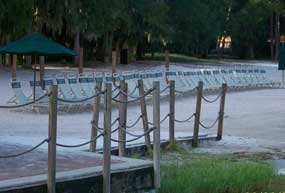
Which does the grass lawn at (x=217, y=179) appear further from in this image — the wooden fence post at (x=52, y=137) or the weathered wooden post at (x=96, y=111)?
the wooden fence post at (x=52, y=137)

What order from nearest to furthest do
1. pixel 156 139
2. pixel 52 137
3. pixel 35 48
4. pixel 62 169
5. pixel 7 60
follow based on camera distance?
pixel 52 137 → pixel 62 169 → pixel 156 139 → pixel 35 48 → pixel 7 60

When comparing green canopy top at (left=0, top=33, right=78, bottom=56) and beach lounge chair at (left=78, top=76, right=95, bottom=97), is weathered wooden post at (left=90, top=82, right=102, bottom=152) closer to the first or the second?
green canopy top at (left=0, top=33, right=78, bottom=56)

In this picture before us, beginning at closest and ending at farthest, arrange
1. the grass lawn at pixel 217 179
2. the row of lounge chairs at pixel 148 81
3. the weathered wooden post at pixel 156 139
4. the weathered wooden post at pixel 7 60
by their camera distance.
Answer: the weathered wooden post at pixel 156 139 → the grass lawn at pixel 217 179 → the row of lounge chairs at pixel 148 81 → the weathered wooden post at pixel 7 60

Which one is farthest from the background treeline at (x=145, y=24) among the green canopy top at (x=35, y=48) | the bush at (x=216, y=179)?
the bush at (x=216, y=179)

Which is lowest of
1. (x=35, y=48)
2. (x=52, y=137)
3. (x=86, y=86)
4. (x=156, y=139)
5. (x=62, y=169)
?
(x=86, y=86)

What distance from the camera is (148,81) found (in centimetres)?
2566

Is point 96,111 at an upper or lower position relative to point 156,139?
upper

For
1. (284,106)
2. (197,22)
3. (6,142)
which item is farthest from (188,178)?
(197,22)

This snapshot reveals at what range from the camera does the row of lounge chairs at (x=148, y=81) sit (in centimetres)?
2039

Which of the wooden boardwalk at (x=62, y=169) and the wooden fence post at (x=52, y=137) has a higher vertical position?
the wooden fence post at (x=52, y=137)

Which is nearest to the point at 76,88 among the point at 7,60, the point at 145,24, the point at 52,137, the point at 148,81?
the point at 148,81

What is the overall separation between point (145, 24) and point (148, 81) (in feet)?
88.1

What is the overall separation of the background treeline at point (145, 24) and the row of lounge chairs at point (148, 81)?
775cm

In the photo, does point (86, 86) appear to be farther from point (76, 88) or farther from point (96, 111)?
point (96, 111)
